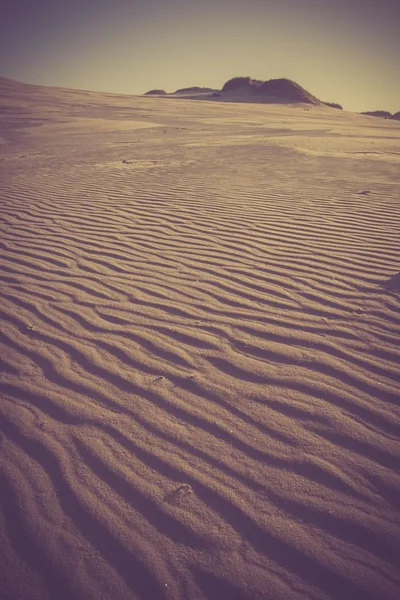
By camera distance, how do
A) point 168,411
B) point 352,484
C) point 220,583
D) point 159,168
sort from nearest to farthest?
point 220,583 → point 352,484 → point 168,411 → point 159,168

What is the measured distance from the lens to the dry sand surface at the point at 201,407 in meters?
1.54

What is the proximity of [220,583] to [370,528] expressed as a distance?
2.22ft

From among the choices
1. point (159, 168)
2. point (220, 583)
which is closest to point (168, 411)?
point (220, 583)

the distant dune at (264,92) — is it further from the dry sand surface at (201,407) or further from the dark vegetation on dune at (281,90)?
the dry sand surface at (201,407)

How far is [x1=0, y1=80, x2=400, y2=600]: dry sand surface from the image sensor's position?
60.6 inches

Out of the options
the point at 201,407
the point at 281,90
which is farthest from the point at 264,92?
the point at 201,407

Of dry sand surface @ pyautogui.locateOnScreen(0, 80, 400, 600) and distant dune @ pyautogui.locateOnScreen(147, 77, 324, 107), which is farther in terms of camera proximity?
distant dune @ pyautogui.locateOnScreen(147, 77, 324, 107)

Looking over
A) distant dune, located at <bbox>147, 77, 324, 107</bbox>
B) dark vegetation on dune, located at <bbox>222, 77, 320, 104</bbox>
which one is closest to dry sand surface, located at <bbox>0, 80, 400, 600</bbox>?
distant dune, located at <bbox>147, 77, 324, 107</bbox>

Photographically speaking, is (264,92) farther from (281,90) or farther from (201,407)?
(201,407)

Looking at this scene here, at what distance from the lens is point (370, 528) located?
162 centimetres

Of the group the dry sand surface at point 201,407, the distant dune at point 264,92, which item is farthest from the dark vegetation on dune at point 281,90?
the dry sand surface at point 201,407

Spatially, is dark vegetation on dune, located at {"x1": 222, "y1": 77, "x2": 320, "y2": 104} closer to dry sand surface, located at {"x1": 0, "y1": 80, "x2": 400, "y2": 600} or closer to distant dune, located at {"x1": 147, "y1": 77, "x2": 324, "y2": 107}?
distant dune, located at {"x1": 147, "y1": 77, "x2": 324, "y2": 107}

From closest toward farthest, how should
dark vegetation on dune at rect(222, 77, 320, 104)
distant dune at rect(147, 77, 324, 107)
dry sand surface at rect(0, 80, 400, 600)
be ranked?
dry sand surface at rect(0, 80, 400, 600)
distant dune at rect(147, 77, 324, 107)
dark vegetation on dune at rect(222, 77, 320, 104)

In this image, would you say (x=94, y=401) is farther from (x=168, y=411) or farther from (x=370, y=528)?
(x=370, y=528)
